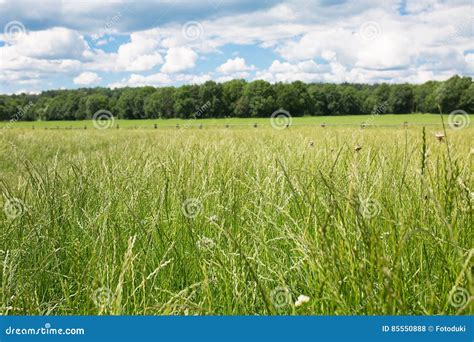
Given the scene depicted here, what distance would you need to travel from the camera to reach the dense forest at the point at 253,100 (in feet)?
212

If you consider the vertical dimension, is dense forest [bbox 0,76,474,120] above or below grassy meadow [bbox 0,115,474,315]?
above

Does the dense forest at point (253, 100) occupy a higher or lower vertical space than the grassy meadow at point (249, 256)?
higher

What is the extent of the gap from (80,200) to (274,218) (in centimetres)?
119

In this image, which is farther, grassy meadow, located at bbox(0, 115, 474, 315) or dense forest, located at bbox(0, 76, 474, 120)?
dense forest, located at bbox(0, 76, 474, 120)

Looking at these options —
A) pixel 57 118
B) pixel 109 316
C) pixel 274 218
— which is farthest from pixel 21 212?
pixel 57 118

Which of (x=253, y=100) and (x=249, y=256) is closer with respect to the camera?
(x=249, y=256)

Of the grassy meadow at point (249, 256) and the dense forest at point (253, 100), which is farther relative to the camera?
the dense forest at point (253, 100)

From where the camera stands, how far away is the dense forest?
64.7 metres

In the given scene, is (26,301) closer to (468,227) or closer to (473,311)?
(473,311)

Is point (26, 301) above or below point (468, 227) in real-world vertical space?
below

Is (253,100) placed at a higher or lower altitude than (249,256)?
higher

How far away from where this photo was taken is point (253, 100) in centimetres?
7381

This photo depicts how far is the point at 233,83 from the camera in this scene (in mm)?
79000

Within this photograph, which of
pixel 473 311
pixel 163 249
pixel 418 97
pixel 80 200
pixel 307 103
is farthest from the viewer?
pixel 307 103
